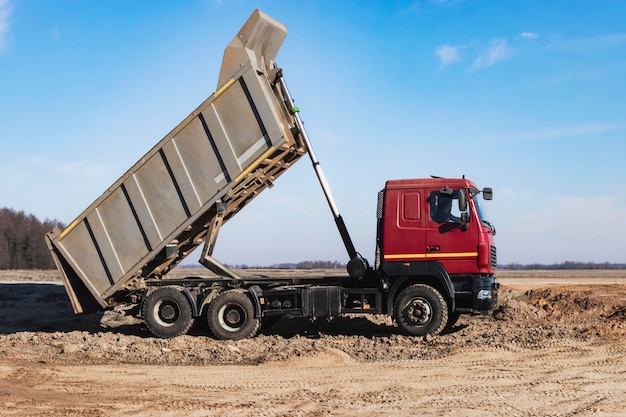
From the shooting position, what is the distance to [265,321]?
1349cm

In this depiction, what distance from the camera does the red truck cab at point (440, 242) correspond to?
11812 millimetres

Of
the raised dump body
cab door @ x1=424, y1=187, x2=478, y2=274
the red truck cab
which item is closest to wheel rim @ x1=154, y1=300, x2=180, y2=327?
the raised dump body

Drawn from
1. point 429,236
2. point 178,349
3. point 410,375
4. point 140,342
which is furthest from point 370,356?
point 140,342

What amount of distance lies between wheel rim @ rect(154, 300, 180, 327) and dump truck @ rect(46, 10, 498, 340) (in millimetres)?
23

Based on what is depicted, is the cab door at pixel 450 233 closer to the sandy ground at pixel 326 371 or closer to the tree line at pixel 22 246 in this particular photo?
the sandy ground at pixel 326 371

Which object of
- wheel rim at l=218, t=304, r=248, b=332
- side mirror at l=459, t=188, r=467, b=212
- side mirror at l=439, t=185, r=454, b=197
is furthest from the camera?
wheel rim at l=218, t=304, r=248, b=332

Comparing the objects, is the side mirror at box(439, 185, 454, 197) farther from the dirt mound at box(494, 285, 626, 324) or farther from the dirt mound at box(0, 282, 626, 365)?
the dirt mound at box(494, 285, 626, 324)

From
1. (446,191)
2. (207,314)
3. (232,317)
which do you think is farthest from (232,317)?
(446,191)

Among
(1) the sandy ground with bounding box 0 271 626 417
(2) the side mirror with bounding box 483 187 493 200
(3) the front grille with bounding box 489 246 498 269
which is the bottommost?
(1) the sandy ground with bounding box 0 271 626 417

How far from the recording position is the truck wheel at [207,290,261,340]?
40.6ft

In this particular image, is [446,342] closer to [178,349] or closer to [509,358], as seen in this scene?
[509,358]

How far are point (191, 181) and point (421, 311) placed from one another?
4876mm

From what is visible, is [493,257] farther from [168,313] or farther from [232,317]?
[168,313]

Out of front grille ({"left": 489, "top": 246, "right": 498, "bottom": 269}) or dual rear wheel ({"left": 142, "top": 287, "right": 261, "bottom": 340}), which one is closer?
front grille ({"left": 489, "top": 246, "right": 498, "bottom": 269})
